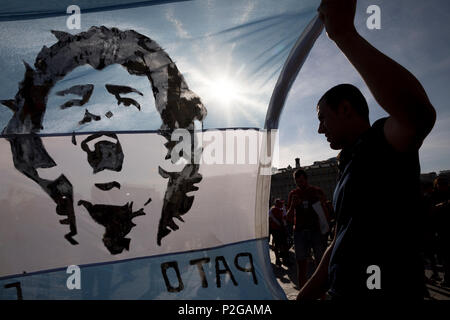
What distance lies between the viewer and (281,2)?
2.10 m

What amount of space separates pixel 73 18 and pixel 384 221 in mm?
2526

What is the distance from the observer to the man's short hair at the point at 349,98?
1.22 metres

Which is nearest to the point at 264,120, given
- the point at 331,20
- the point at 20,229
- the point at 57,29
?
the point at 331,20

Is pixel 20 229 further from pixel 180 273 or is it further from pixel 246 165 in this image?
pixel 246 165

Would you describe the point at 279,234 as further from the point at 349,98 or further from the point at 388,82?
the point at 388,82

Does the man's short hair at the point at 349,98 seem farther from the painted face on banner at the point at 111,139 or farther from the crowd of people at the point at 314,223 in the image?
the crowd of people at the point at 314,223

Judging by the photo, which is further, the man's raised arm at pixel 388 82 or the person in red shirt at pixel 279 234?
the person in red shirt at pixel 279 234

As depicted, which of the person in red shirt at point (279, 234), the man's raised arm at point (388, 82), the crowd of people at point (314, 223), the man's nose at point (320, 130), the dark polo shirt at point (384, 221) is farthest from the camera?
the person in red shirt at point (279, 234)

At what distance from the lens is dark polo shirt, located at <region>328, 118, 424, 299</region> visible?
0.93m

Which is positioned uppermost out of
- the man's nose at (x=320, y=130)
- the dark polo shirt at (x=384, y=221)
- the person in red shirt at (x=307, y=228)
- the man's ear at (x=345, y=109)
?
the man's ear at (x=345, y=109)

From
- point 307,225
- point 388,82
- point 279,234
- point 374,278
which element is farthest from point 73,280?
point 279,234

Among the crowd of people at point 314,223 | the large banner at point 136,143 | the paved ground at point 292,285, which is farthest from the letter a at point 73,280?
the crowd of people at point 314,223

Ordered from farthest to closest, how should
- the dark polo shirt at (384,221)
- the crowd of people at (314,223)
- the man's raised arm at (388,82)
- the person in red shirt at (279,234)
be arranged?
the person in red shirt at (279,234), the crowd of people at (314,223), the dark polo shirt at (384,221), the man's raised arm at (388,82)

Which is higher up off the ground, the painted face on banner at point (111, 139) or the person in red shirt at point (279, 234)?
the painted face on banner at point (111, 139)
